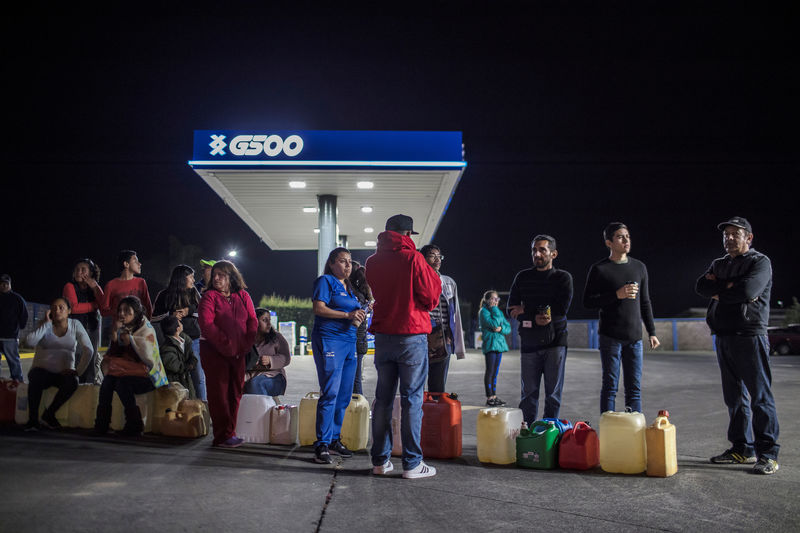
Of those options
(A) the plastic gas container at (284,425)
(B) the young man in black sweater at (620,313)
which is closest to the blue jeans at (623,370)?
(B) the young man in black sweater at (620,313)

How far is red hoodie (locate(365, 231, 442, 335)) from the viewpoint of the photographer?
15.5 ft

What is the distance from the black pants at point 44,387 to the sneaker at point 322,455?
3401 mm

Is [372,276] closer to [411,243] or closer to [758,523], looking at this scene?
[411,243]

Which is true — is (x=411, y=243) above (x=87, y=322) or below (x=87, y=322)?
above

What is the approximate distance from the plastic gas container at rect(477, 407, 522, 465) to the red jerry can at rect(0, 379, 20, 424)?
216 inches

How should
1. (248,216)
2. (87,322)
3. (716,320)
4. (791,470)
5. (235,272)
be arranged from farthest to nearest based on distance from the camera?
(248,216) < (87,322) < (235,272) < (716,320) < (791,470)

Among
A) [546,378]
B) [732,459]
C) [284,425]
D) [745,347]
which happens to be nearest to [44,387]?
[284,425]

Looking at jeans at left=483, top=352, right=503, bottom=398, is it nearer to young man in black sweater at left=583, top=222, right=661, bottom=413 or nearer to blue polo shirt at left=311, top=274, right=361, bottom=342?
young man in black sweater at left=583, top=222, right=661, bottom=413

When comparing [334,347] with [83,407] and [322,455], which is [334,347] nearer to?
[322,455]

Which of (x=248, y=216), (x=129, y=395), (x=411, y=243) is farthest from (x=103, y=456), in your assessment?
(x=248, y=216)

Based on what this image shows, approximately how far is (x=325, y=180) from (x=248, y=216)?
547 centimetres

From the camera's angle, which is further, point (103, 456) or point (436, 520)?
point (103, 456)

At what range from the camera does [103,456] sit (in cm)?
530

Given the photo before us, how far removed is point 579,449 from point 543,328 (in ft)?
4.26
